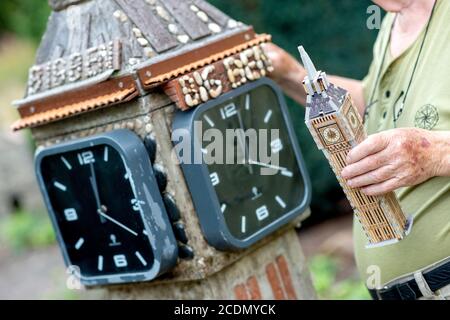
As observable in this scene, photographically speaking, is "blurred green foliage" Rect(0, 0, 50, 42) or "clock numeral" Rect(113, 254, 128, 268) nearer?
"clock numeral" Rect(113, 254, 128, 268)

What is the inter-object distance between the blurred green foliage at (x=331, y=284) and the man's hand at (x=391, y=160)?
163 cm

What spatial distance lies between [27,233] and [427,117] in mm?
6501

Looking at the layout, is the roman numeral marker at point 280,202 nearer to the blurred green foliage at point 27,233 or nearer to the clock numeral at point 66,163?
the clock numeral at point 66,163

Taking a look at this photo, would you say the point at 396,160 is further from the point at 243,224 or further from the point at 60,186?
the point at 60,186

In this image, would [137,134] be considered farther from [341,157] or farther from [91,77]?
[341,157]

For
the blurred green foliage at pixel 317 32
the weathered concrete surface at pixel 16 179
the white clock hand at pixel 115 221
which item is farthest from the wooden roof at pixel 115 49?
the weathered concrete surface at pixel 16 179

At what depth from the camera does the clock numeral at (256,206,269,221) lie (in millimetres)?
2621

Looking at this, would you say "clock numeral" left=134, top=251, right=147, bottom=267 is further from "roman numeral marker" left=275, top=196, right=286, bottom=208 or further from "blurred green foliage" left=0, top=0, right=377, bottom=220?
"blurred green foliage" left=0, top=0, right=377, bottom=220

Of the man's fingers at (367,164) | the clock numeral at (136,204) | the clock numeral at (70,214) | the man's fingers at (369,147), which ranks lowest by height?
the clock numeral at (70,214)

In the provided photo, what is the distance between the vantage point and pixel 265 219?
2.65 metres

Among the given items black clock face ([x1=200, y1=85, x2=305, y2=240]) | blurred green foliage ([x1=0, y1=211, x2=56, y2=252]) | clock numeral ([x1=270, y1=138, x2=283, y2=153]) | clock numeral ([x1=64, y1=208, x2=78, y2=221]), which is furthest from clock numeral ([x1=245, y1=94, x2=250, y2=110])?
blurred green foliage ([x1=0, y1=211, x2=56, y2=252])

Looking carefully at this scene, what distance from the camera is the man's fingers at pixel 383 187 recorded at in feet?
6.62

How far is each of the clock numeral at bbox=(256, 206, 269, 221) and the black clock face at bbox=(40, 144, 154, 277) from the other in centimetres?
40

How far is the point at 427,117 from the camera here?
228 centimetres
